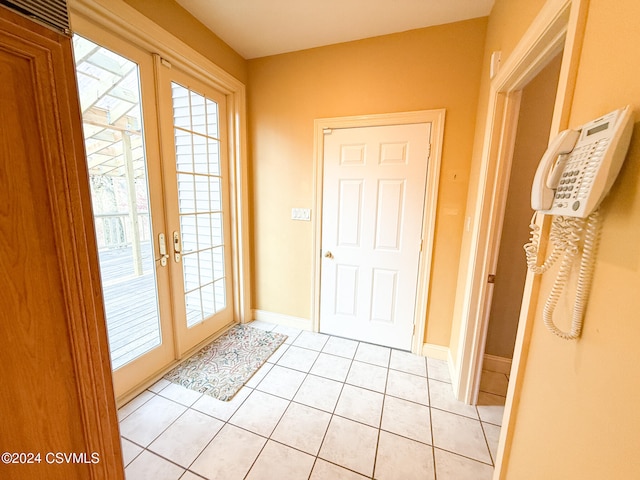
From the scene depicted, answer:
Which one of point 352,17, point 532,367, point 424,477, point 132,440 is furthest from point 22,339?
point 352,17

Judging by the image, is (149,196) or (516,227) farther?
(516,227)

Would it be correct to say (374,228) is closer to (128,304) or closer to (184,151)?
(184,151)

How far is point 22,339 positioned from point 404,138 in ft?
7.37

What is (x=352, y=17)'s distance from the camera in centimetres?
175

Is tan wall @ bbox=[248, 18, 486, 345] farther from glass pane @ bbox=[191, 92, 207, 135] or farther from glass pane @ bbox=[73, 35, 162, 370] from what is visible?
glass pane @ bbox=[73, 35, 162, 370]

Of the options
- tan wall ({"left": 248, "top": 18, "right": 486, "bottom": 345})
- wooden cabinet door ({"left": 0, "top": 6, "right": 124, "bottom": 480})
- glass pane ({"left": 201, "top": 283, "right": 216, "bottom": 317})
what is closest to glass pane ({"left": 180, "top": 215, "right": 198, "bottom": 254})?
glass pane ({"left": 201, "top": 283, "right": 216, "bottom": 317})

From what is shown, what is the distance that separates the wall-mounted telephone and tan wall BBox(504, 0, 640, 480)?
2 centimetres

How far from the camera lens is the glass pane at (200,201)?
1925 mm

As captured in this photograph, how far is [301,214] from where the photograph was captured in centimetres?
239

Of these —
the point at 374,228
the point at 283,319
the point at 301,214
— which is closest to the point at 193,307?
the point at 283,319

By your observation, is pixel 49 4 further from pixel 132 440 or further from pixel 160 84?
pixel 132 440

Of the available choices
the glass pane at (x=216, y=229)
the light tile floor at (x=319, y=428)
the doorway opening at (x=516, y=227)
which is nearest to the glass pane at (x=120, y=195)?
the light tile floor at (x=319, y=428)

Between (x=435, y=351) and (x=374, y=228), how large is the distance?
1.20 metres

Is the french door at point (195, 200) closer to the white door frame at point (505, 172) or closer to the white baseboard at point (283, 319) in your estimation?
the white baseboard at point (283, 319)
